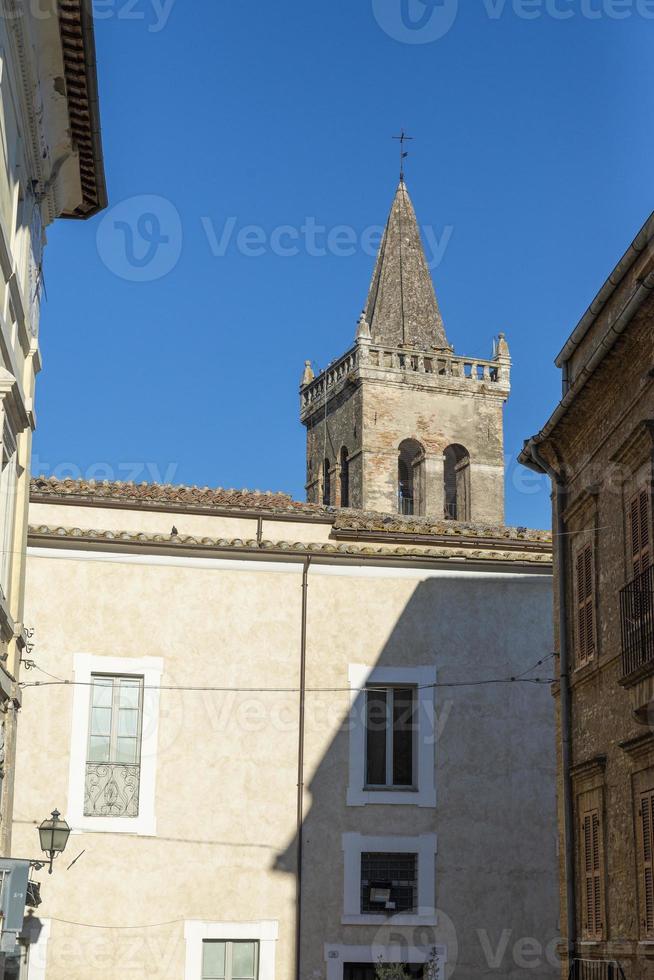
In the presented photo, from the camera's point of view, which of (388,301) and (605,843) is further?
(388,301)

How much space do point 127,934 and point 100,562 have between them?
506 centimetres

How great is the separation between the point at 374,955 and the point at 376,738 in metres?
2.97

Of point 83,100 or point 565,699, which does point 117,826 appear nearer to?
point 565,699

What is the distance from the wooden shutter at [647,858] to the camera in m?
13.9

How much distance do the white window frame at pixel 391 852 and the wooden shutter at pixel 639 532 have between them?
7.59 metres

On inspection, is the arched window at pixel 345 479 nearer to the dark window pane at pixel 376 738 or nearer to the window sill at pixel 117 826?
the dark window pane at pixel 376 738

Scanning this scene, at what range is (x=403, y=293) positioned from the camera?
203 feet

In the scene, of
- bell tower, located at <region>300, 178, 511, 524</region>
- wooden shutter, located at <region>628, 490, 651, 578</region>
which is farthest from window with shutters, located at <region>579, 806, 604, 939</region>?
bell tower, located at <region>300, 178, 511, 524</region>

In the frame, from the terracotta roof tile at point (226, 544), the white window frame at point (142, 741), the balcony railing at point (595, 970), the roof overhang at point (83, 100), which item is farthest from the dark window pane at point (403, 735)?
the roof overhang at point (83, 100)

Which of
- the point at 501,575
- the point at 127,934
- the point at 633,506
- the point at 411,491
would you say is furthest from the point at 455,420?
the point at 633,506

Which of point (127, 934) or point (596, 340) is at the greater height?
point (596, 340)

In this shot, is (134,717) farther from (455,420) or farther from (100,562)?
(455,420)

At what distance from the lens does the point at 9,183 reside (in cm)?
1376

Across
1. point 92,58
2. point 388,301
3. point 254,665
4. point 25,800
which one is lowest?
point 25,800
